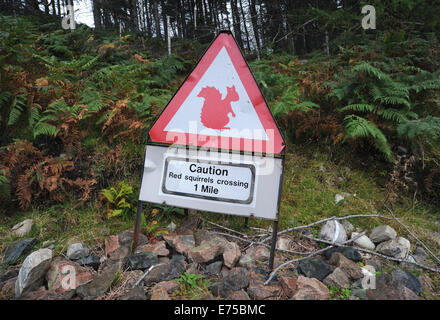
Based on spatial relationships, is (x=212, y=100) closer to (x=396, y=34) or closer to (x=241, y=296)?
(x=241, y=296)

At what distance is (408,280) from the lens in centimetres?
173

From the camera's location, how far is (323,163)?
3.16 m

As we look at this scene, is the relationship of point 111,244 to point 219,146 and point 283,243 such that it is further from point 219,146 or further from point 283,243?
point 283,243

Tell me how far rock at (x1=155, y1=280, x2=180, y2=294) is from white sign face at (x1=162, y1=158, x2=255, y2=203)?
651 mm

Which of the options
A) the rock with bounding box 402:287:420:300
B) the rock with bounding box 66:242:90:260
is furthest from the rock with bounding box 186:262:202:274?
the rock with bounding box 402:287:420:300

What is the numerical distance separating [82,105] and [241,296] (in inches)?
114

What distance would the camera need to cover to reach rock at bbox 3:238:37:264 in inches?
77.0

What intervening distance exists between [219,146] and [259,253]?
997 millimetres

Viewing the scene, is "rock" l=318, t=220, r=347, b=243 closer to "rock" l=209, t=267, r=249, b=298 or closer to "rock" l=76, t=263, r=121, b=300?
"rock" l=209, t=267, r=249, b=298

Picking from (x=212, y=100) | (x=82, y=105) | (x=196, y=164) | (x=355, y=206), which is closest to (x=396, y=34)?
(x=355, y=206)

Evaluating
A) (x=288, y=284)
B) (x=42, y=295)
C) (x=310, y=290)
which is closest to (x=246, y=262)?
(x=288, y=284)

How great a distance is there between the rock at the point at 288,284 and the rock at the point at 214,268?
460 millimetres

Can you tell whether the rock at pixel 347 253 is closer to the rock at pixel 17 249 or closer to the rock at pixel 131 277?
the rock at pixel 131 277

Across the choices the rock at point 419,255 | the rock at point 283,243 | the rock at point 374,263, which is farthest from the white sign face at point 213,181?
the rock at point 419,255
